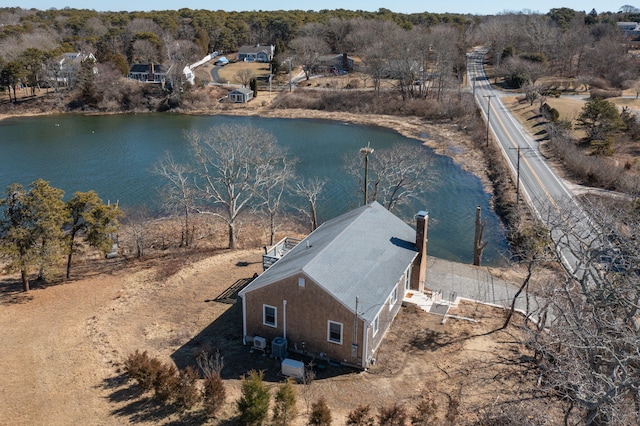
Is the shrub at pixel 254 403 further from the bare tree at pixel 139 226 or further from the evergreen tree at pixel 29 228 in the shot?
the bare tree at pixel 139 226

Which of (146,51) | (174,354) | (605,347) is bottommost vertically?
(174,354)

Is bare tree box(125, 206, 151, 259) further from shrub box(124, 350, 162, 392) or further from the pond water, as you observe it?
shrub box(124, 350, 162, 392)

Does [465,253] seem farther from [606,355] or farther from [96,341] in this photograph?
[96,341]

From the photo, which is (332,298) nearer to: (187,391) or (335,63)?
(187,391)

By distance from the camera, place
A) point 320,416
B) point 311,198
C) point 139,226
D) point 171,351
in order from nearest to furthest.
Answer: point 320,416
point 171,351
point 139,226
point 311,198

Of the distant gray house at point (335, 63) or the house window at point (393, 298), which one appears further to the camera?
the distant gray house at point (335, 63)

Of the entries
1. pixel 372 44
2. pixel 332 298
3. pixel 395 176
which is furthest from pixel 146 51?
pixel 332 298

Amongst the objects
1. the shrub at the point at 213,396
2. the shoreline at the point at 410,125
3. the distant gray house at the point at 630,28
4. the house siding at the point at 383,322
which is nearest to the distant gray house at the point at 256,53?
the shoreline at the point at 410,125
